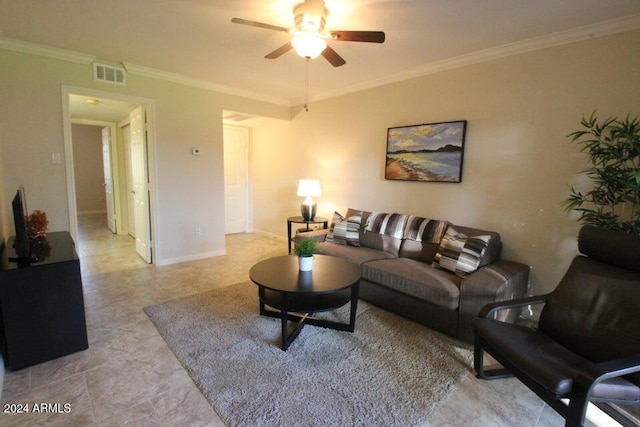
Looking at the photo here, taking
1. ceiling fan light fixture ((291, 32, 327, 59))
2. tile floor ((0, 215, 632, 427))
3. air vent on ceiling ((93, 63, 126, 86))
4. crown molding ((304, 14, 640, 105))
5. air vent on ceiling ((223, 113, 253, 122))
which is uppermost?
crown molding ((304, 14, 640, 105))

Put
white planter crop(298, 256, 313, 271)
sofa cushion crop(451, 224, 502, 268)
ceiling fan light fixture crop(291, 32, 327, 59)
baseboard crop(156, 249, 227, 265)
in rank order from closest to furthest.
Answer: ceiling fan light fixture crop(291, 32, 327, 59) → white planter crop(298, 256, 313, 271) → sofa cushion crop(451, 224, 502, 268) → baseboard crop(156, 249, 227, 265)

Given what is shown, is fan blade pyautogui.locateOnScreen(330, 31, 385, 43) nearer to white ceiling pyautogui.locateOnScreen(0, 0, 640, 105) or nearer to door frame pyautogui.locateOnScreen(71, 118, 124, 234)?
white ceiling pyautogui.locateOnScreen(0, 0, 640, 105)

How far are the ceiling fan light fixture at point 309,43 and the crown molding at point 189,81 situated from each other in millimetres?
2524

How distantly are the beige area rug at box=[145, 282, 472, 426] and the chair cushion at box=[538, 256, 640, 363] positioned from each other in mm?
653

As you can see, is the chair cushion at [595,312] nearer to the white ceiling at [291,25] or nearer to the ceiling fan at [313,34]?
the white ceiling at [291,25]

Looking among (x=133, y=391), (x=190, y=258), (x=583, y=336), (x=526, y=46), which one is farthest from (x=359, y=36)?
(x=190, y=258)

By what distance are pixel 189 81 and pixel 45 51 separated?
143 cm

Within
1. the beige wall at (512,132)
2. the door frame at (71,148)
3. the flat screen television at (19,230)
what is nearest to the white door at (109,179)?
the door frame at (71,148)

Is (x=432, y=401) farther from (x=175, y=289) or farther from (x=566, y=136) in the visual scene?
(x=175, y=289)

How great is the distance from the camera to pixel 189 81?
4023 millimetres

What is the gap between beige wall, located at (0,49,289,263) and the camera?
3006 mm

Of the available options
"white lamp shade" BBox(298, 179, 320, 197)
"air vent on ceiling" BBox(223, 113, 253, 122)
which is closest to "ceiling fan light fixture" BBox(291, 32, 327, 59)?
"white lamp shade" BBox(298, 179, 320, 197)

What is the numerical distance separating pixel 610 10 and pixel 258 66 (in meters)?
3.10

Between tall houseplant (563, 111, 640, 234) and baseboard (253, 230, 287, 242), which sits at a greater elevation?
tall houseplant (563, 111, 640, 234)
